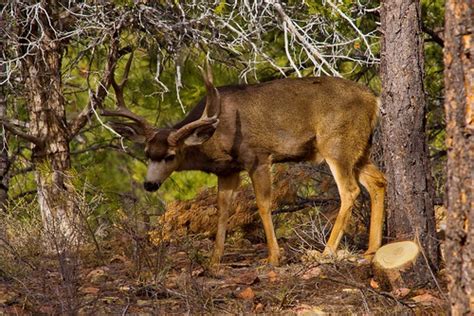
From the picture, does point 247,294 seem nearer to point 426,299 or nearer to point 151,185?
point 426,299

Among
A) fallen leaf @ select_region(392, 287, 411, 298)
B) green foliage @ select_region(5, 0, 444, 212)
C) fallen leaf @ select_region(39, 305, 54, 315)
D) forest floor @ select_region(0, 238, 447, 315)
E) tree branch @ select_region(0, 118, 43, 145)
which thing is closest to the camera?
fallen leaf @ select_region(39, 305, 54, 315)

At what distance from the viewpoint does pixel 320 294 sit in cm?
880

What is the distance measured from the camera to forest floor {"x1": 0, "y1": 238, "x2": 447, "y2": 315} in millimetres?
7910

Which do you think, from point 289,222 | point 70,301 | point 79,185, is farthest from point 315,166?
point 70,301

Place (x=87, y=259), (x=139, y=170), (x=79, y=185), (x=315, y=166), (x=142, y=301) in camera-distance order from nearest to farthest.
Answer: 1. (x=142, y=301)
2. (x=87, y=259)
3. (x=79, y=185)
4. (x=315, y=166)
5. (x=139, y=170)

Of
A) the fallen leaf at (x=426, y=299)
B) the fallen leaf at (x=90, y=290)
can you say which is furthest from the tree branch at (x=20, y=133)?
the fallen leaf at (x=426, y=299)

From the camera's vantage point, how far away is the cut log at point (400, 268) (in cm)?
863

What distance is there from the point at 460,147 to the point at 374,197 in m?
5.31

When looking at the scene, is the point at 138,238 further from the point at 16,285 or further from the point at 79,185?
the point at 79,185

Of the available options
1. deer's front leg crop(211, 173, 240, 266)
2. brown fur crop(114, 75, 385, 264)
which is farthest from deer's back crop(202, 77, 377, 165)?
deer's front leg crop(211, 173, 240, 266)

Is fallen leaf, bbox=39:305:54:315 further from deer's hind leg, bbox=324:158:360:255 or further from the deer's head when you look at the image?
deer's hind leg, bbox=324:158:360:255

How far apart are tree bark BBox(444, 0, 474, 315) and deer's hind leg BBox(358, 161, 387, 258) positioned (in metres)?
4.49

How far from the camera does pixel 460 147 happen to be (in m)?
5.56

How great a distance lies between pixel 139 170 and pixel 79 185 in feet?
35.3
